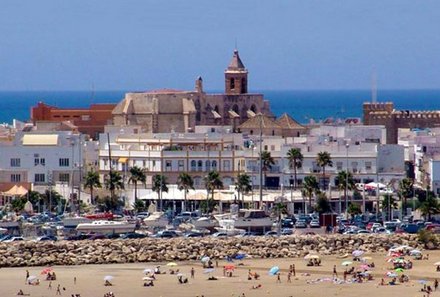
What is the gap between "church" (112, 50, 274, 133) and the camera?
11794 centimetres

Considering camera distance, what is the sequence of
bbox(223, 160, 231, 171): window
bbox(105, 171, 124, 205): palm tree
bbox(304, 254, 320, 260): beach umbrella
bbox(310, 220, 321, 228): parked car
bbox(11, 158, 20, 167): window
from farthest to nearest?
bbox(11, 158, 20, 167): window → bbox(223, 160, 231, 171): window → bbox(105, 171, 124, 205): palm tree → bbox(310, 220, 321, 228): parked car → bbox(304, 254, 320, 260): beach umbrella

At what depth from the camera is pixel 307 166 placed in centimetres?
9988

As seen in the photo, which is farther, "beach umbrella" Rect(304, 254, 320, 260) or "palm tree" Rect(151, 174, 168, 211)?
"palm tree" Rect(151, 174, 168, 211)

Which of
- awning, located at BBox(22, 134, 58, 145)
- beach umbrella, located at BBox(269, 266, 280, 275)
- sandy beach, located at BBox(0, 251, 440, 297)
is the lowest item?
sandy beach, located at BBox(0, 251, 440, 297)

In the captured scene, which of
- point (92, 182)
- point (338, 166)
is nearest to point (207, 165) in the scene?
point (338, 166)

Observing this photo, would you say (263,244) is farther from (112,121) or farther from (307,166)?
(112,121)

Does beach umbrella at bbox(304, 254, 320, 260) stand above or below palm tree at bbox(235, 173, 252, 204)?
below

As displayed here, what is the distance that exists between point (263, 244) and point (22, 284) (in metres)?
14.2

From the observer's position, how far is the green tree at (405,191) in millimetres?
91688

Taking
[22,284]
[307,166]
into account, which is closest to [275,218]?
[307,166]

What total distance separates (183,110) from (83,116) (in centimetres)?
780

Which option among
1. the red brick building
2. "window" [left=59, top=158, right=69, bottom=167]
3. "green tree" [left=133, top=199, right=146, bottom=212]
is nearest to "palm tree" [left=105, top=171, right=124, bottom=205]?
"green tree" [left=133, top=199, right=146, bottom=212]

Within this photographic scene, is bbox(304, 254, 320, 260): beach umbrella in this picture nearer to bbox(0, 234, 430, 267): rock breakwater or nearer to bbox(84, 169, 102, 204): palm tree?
bbox(0, 234, 430, 267): rock breakwater

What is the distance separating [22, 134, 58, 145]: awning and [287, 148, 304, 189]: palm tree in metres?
12.3
